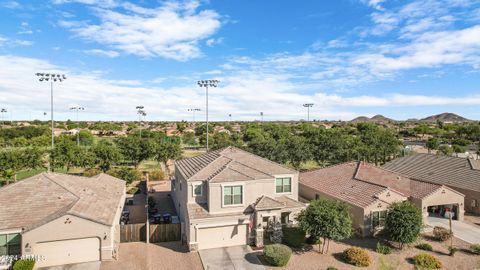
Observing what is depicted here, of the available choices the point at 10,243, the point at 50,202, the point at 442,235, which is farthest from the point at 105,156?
the point at 442,235

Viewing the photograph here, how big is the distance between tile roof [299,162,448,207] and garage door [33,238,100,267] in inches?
809

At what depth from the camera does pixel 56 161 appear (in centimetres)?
4666

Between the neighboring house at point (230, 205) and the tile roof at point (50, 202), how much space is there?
6.00m

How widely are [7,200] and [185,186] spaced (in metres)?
12.5

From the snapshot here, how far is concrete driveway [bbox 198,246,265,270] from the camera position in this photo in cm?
2077

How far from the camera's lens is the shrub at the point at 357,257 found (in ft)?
68.6

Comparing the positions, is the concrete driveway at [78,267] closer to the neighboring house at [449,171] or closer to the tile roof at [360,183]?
the tile roof at [360,183]

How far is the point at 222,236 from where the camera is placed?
78.3 feet

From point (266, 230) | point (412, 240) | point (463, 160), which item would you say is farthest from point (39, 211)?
point (463, 160)

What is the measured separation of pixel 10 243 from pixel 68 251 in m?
3.52

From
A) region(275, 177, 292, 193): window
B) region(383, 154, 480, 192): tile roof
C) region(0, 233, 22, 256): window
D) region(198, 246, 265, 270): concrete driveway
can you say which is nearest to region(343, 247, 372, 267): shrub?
region(198, 246, 265, 270): concrete driveway

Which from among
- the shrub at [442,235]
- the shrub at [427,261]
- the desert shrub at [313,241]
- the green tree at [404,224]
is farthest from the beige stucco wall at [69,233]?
the shrub at [442,235]

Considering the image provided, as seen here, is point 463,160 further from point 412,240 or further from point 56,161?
point 56,161

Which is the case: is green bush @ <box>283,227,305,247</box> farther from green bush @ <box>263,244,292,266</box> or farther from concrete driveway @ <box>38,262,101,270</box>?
concrete driveway @ <box>38,262,101,270</box>
